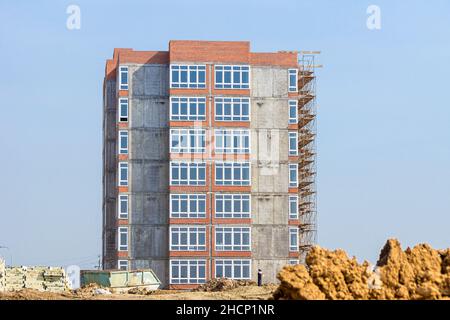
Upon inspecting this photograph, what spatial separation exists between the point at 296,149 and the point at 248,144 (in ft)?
14.1

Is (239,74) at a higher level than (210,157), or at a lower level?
higher

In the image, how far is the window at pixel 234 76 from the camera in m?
79.8

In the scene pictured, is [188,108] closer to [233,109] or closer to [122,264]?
[233,109]

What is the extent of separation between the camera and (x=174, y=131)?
259ft

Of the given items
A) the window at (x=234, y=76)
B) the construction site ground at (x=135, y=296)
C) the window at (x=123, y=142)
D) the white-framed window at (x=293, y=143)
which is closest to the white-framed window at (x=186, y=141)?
the window at (x=123, y=142)

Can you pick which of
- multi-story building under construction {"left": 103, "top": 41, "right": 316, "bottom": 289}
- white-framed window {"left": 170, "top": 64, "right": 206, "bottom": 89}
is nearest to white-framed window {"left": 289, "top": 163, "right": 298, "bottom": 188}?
multi-story building under construction {"left": 103, "top": 41, "right": 316, "bottom": 289}

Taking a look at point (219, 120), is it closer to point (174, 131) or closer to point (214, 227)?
point (174, 131)

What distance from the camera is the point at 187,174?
78812mm

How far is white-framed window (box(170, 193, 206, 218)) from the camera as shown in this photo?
7819 cm

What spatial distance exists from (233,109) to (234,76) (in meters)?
2.88

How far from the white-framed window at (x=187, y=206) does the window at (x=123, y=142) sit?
5.96 metres

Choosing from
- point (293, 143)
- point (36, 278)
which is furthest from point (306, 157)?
point (36, 278)
